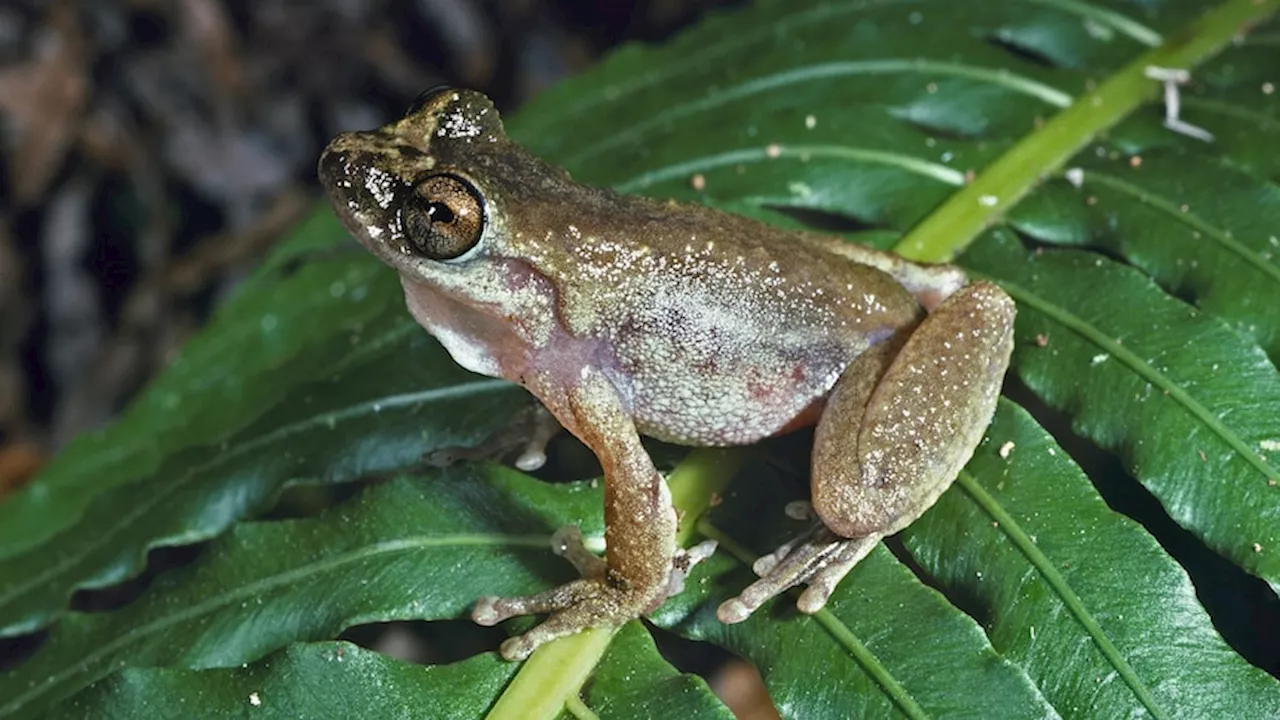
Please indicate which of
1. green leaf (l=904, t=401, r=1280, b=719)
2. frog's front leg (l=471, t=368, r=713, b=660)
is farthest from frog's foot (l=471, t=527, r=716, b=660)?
green leaf (l=904, t=401, r=1280, b=719)

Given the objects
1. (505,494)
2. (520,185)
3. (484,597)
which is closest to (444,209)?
(520,185)

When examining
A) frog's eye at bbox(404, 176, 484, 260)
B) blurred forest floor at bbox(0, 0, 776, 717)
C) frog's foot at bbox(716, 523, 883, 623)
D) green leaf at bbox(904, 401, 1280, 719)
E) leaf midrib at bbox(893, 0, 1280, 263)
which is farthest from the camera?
blurred forest floor at bbox(0, 0, 776, 717)

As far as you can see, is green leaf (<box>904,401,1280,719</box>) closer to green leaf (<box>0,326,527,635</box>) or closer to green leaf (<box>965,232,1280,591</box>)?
green leaf (<box>965,232,1280,591</box>)

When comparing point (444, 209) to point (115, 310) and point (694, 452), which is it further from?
point (115, 310)

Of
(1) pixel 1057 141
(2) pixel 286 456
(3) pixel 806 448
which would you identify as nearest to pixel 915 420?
(3) pixel 806 448

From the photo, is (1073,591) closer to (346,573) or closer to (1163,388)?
(1163,388)

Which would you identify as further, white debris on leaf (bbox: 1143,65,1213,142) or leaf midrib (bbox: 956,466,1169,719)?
white debris on leaf (bbox: 1143,65,1213,142)

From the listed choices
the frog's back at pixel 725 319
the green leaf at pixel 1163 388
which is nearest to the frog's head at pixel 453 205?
the frog's back at pixel 725 319
